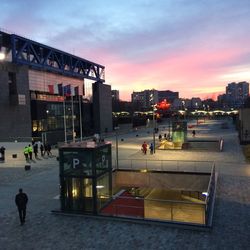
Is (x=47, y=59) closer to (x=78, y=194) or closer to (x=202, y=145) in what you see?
(x=202, y=145)

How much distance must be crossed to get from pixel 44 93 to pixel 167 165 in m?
46.2

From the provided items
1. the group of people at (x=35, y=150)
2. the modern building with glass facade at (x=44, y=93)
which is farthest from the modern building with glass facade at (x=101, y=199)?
the modern building with glass facade at (x=44, y=93)

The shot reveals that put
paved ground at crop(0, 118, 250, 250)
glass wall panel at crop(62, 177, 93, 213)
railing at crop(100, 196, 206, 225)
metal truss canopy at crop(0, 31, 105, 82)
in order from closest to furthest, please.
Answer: paved ground at crop(0, 118, 250, 250) < railing at crop(100, 196, 206, 225) < glass wall panel at crop(62, 177, 93, 213) < metal truss canopy at crop(0, 31, 105, 82)

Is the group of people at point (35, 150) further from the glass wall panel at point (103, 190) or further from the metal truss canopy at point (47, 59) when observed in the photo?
the metal truss canopy at point (47, 59)

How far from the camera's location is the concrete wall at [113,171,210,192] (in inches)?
1000

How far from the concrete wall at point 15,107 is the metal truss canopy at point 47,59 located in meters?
2.73

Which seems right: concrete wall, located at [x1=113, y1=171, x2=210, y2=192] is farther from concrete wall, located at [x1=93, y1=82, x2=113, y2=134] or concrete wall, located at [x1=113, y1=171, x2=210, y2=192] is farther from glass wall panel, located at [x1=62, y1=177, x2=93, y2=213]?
concrete wall, located at [x1=93, y1=82, x2=113, y2=134]

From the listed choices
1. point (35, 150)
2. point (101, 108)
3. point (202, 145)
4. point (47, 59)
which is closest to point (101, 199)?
point (35, 150)

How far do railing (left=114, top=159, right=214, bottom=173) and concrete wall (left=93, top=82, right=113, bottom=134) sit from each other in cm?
5720

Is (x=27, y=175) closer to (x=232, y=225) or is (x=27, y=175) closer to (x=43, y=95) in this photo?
(x=232, y=225)

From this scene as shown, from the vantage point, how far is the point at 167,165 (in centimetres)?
2983

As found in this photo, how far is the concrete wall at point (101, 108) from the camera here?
3499 inches

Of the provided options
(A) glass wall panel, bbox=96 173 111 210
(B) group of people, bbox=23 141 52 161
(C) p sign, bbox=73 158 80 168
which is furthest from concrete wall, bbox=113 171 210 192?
(C) p sign, bbox=73 158 80 168

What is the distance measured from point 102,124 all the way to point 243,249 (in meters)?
78.7
